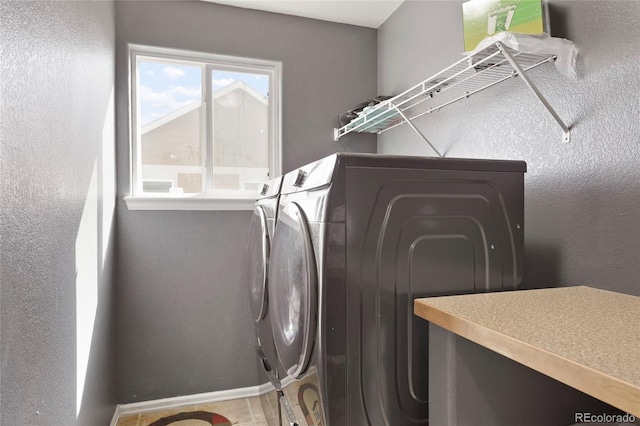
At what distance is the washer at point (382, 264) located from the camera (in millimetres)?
1058

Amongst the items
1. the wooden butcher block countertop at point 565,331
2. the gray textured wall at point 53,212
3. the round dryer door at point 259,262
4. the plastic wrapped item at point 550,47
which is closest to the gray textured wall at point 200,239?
Result: the gray textured wall at point 53,212

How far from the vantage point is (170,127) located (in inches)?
100

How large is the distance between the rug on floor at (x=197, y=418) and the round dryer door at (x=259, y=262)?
0.83 metres

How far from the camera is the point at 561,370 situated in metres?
0.63

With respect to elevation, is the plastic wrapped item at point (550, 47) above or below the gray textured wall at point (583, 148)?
above

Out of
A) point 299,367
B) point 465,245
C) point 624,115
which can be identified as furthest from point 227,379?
point 624,115

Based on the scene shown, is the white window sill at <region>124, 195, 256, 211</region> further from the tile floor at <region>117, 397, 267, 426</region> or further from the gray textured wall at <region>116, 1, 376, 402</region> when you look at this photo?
the tile floor at <region>117, 397, 267, 426</region>

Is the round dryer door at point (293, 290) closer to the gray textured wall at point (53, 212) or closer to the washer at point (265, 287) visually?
the washer at point (265, 287)

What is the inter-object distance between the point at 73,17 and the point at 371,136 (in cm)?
191

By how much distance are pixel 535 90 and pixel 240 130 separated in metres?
1.87

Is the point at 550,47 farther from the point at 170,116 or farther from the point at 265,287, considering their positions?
the point at 170,116

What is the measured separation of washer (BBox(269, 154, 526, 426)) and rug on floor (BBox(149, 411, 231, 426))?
1.25 m

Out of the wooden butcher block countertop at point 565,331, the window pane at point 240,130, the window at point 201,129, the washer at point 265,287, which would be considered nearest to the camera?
the wooden butcher block countertop at point 565,331

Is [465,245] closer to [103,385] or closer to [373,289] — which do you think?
[373,289]
